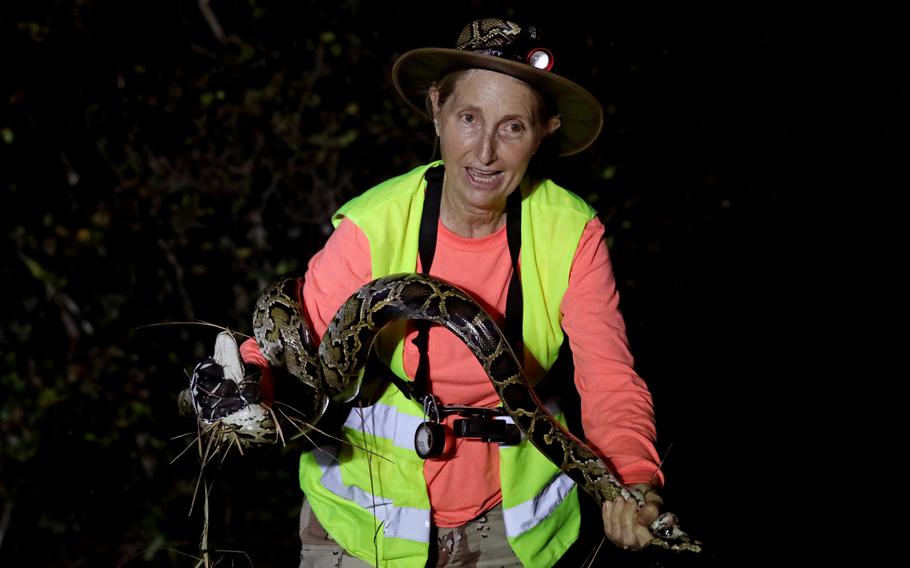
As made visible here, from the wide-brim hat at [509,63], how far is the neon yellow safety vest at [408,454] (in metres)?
0.33

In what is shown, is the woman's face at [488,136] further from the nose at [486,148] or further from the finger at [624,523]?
the finger at [624,523]

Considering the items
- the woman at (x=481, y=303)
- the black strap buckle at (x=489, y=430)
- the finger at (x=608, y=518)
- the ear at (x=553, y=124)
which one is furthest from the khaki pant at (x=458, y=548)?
the ear at (x=553, y=124)

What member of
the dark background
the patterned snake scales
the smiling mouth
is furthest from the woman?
the dark background

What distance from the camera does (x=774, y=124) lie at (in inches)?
255

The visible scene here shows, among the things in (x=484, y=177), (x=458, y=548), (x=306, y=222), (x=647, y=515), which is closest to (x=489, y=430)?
(x=458, y=548)

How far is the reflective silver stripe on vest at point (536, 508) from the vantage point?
2.65m

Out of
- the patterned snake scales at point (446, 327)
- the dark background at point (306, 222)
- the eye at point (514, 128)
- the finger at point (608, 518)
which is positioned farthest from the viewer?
the dark background at point (306, 222)

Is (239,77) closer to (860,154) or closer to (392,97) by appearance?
(392,97)

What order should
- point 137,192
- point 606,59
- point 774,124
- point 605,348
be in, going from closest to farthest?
1. point 605,348
2. point 137,192
3. point 606,59
4. point 774,124

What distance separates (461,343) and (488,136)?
2.38ft

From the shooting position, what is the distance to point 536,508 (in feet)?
8.93

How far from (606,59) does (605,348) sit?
4.03 metres

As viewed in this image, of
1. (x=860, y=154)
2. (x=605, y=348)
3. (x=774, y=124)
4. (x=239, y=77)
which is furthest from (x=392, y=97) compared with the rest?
(x=860, y=154)

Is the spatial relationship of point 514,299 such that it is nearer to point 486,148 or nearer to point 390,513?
point 486,148
